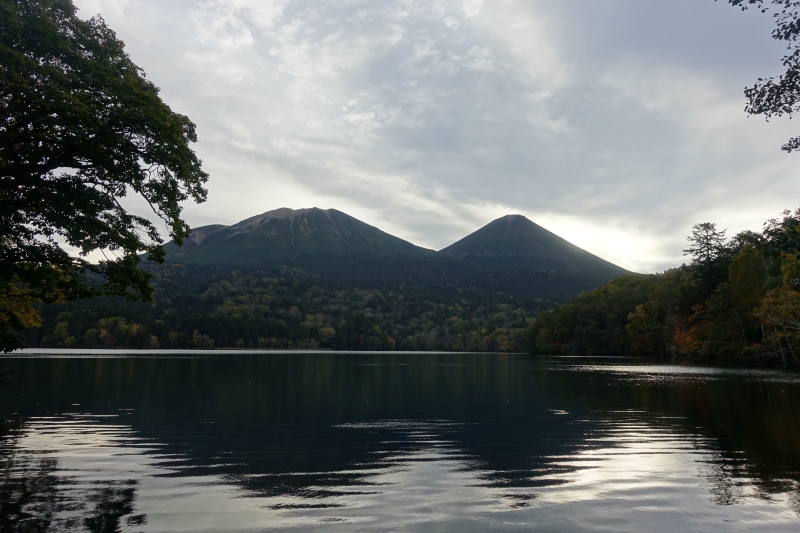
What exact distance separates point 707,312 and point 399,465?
82339mm

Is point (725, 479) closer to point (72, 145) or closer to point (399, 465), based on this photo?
point (399, 465)

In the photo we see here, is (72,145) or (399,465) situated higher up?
(72,145)

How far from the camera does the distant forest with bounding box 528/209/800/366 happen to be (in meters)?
56.9

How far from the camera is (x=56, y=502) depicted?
1107 cm

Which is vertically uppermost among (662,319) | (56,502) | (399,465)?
(662,319)

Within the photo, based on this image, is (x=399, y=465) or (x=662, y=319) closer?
(x=399, y=465)

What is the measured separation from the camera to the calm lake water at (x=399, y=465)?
1030 centimetres

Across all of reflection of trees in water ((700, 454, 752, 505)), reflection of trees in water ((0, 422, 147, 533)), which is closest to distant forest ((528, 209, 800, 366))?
reflection of trees in water ((700, 454, 752, 505))

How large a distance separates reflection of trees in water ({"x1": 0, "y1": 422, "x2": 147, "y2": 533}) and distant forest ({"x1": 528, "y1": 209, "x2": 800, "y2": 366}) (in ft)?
59.0

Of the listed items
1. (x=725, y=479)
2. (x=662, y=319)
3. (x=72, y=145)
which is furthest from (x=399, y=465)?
(x=662, y=319)

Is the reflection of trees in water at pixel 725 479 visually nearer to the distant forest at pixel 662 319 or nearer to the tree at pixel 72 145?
the distant forest at pixel 662 319

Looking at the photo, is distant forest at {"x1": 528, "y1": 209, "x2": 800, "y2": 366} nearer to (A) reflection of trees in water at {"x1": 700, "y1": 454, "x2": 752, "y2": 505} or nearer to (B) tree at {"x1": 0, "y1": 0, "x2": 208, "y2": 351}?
(A) reflection of trees in water at {"x1": 700, "y1": 454, "x2": 752, "y2": 505}

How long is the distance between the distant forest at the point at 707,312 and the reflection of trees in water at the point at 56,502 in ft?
59.0

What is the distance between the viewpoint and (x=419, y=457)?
16.0m
